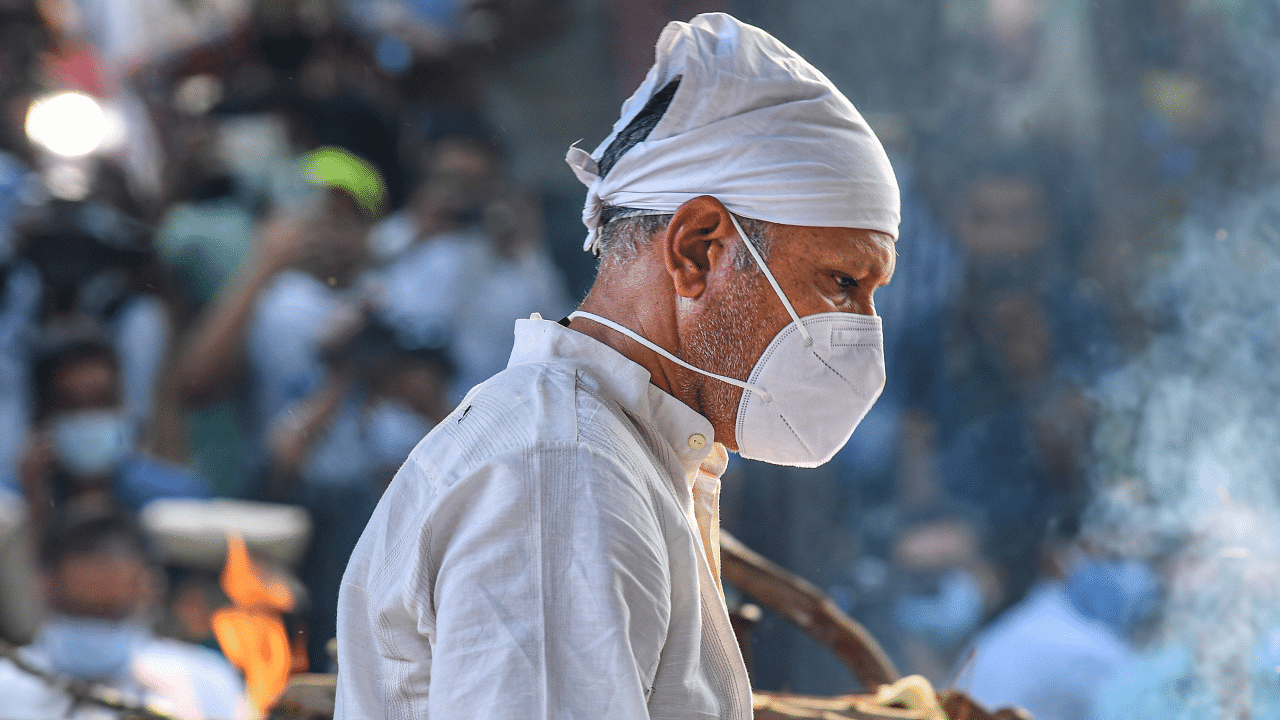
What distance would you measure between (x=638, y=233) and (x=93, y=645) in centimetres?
345

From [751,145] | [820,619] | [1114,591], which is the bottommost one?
[1114,591]

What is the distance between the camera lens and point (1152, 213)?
4.34 m

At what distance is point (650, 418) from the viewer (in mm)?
1365

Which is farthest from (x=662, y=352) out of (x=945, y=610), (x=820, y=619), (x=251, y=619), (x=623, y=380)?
(x=945, y=610)


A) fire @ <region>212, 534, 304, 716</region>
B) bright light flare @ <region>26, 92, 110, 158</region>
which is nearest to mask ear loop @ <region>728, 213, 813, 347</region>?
fire @ <region>212, 534, 304, 716</region>

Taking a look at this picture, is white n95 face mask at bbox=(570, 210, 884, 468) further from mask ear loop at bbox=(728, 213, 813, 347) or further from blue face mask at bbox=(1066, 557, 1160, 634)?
blue face mask at bbox=(1066, 557, 1160, 634)

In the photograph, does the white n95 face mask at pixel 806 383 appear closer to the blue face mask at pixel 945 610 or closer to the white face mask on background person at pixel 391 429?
the white face mask on background person at pixel 391 429

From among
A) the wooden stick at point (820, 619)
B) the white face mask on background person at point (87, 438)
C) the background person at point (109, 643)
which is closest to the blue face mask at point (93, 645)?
the background person at point (109, 643)

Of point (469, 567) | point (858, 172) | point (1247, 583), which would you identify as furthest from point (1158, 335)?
point (469, 567)

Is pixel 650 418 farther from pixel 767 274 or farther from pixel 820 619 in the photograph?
pixel 820 619

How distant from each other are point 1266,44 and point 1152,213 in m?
0.71

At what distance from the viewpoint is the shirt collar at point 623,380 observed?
1.34 m

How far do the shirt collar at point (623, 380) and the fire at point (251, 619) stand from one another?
9.02 feet

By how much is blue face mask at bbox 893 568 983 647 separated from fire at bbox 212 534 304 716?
234 centimetres
